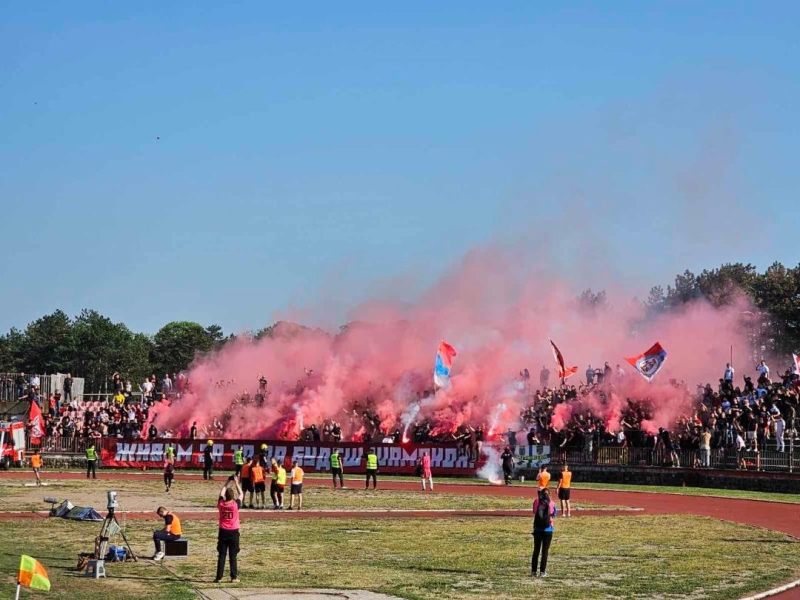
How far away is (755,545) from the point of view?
28.4 metres

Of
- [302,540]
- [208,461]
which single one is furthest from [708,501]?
[208,461]

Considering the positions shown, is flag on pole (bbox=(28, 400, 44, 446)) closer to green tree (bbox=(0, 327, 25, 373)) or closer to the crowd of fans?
the crowd of fans

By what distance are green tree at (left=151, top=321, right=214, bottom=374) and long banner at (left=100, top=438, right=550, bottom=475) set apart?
91745 mm

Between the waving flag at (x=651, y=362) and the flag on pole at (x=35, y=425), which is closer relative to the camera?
the waving flag at (x=651, y=362)

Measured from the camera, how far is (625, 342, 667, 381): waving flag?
5166 cm

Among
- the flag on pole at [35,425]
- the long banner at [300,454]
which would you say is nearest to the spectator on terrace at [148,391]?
the long banner at [300,454]

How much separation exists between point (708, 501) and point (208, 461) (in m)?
23.2

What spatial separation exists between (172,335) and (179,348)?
13722 millimetres

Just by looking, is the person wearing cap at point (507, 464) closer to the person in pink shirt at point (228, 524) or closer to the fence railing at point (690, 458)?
the fence railing at point (690, 458)

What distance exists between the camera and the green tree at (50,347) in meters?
155

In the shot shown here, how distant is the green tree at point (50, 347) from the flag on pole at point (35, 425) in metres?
93.7

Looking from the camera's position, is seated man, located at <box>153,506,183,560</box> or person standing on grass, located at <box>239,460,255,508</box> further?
person standing on grass, located at <box>239,460,255,508</box>

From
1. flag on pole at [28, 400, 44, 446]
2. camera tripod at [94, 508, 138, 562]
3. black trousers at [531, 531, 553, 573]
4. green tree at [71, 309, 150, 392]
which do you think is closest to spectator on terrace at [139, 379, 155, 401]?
flag on pole at [28, 400, 44, 446]

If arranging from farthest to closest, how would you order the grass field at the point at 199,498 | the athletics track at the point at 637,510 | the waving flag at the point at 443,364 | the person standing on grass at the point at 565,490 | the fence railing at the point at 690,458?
the waving flag at the point at 443,364, the fence railing at the point at 690,458, the grass field at the point at 199,498, the person standing on grass at the point at 565,490, the athletics track at the point at 637,510
